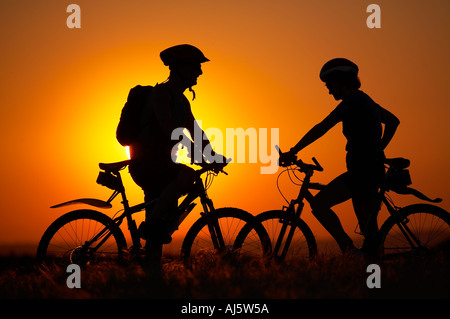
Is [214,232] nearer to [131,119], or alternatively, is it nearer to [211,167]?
[211,167]

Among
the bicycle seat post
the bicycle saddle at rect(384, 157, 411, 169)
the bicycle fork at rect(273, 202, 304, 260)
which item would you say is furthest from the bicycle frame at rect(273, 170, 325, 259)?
the bicycle seat post

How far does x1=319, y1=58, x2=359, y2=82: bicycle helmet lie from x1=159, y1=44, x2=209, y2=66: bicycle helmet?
58.1 inches

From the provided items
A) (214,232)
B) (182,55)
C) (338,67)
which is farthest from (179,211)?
(338,67)

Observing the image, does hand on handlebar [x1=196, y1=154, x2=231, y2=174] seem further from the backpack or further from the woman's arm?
the woman's arm

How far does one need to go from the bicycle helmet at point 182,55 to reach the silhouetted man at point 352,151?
149cm

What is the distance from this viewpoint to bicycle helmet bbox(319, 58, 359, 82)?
7184 millimetres

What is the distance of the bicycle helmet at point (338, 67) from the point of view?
7184 mm

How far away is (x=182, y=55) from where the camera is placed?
24.2 ft

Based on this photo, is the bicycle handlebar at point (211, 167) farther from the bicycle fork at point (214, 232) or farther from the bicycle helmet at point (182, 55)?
the bicycle helmet at point (182, 55)

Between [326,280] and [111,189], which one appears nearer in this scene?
[326,280]

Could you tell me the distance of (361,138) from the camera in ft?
23.7

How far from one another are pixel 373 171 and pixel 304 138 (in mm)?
894

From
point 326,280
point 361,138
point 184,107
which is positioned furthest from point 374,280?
point 184,107
